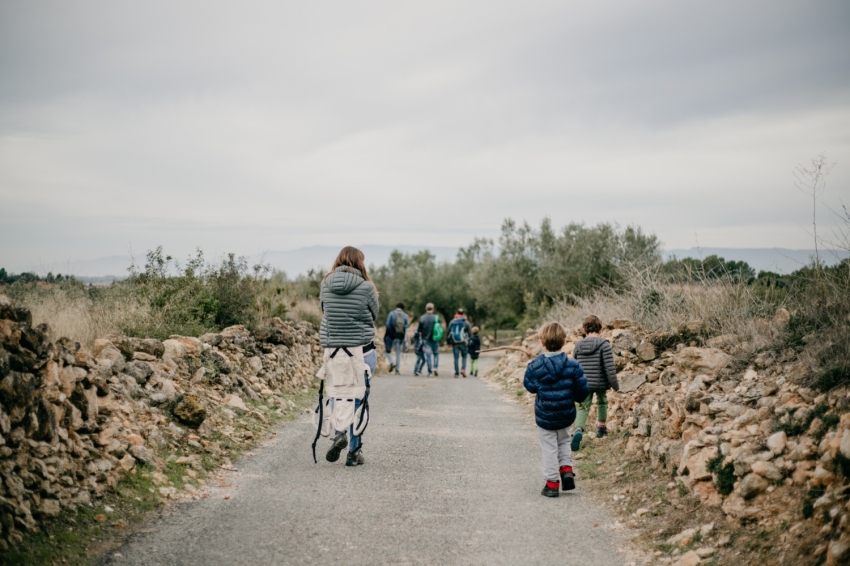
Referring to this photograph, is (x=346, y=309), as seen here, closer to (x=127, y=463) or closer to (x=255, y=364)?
(x=127, y=463)

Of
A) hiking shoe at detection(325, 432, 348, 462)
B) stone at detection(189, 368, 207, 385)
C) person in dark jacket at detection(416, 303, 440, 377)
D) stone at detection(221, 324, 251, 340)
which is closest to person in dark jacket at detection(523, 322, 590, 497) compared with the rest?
hiking shoe at detection(325, 432, 348, 462)

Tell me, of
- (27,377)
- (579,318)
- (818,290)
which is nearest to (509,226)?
(579,318)

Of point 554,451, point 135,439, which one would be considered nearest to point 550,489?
point 554,451

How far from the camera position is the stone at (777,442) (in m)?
4.91

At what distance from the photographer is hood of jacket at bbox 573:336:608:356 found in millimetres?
8462

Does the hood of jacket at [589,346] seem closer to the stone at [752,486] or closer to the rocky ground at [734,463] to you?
the rocky ground at [734,463]

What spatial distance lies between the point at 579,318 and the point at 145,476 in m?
12.9

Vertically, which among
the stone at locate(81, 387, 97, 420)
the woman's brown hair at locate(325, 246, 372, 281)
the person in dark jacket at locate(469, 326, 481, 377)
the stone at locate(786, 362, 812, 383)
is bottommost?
the person in dark jacket at locate(469, 326, 481, 377)

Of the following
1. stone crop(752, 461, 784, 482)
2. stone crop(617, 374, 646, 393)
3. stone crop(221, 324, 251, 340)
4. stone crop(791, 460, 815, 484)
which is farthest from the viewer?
stone crop(221, 324, 251, 340)

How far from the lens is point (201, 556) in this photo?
14.9 ft

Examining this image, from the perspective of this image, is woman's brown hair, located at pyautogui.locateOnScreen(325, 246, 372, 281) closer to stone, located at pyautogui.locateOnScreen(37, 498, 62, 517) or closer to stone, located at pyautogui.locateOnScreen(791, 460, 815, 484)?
stone, located at pyautogui.locateOnScreen(37, 498, 62, 517)

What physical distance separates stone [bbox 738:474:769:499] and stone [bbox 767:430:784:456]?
0.93ft

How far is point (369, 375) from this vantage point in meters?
7.38

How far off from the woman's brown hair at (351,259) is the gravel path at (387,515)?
7.35ft
